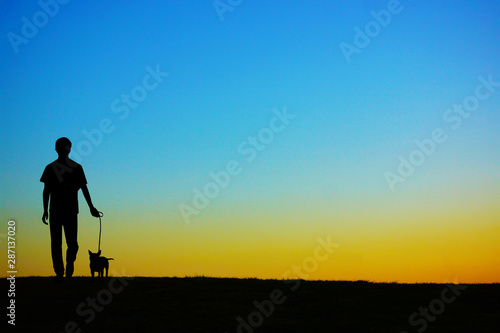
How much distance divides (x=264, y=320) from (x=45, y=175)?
7252mm

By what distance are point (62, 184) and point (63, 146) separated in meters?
1.06

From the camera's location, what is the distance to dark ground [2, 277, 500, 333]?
42.7 feet

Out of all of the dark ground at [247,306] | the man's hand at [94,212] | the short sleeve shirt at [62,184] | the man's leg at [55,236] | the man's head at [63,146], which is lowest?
the dark ground at [247,306]

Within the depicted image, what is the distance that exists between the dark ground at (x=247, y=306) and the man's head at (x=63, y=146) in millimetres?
3636

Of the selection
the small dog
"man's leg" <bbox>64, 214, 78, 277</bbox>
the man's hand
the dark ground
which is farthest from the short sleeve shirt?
the dark ground

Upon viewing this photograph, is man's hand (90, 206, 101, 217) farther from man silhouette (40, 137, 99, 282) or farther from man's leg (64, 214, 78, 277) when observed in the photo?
man's leg (64, 214, 78, 277)

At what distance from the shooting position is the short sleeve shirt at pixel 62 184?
1644cm

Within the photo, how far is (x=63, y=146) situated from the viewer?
16188 millimetres

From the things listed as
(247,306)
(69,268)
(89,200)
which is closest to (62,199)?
(89,200)

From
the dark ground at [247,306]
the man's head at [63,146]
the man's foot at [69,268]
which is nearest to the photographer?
the dark ground at [247,306]

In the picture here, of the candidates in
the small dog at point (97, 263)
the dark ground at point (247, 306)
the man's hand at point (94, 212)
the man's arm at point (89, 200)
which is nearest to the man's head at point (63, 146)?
the man's arm at point (89, 200)

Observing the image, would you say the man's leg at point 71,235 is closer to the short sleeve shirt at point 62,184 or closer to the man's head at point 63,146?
the short sleeve shirt at point 62,184

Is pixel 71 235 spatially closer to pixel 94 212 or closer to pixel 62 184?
pixel 94 212

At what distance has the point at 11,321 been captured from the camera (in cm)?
1380
